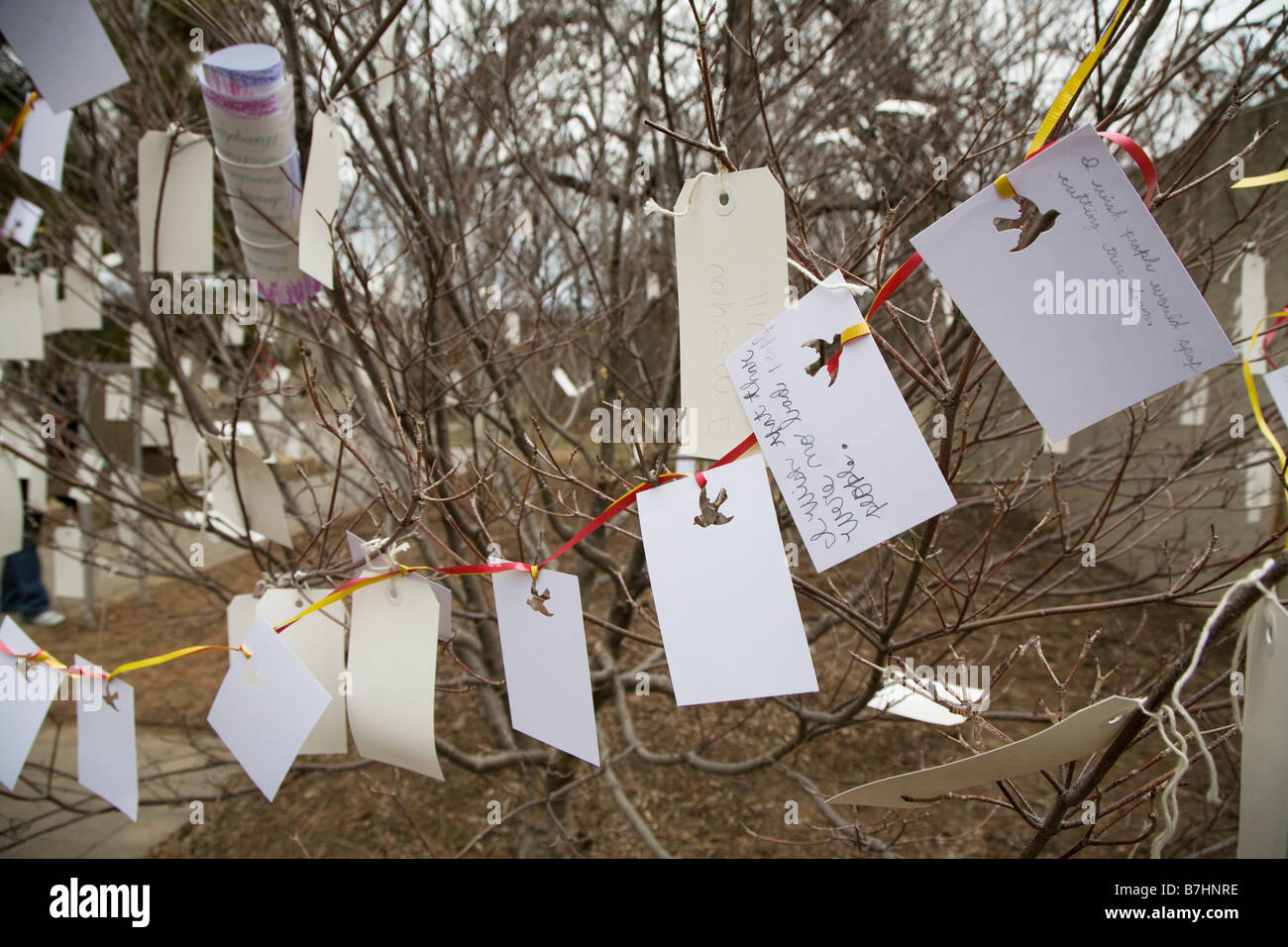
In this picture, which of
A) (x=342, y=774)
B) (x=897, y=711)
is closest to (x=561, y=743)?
(x=897, y=711)

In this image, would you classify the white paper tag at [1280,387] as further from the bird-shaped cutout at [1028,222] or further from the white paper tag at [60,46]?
the white paper tag at [60,46]

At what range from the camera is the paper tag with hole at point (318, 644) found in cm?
115

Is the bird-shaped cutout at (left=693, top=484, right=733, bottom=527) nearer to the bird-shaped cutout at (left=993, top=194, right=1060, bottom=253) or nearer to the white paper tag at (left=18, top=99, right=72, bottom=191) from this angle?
the bird-shaped cutout at (left=993, top=194, right=1060, bottom=253)

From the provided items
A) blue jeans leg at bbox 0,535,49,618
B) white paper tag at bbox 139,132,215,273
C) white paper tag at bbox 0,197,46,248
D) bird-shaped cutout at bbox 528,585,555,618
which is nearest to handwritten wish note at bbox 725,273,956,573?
bird-shaped cutout at bbox 528,585,555,618

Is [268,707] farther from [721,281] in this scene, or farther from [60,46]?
[60,46]

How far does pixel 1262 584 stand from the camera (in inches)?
25.6

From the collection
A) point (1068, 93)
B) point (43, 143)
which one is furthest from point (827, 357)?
point (43, 143)

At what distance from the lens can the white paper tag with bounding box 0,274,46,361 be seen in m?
2.15

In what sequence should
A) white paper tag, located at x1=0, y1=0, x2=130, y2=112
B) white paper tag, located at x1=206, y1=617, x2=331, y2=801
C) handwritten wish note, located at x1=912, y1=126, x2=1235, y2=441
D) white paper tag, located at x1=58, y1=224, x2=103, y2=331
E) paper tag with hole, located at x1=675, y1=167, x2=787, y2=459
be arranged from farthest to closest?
white paper tag, located at x1=58, y1=224, x2=103, y2=331
white paper tag, located at x1=0, y1=0, x2=130, y2=112
white paper tag, located at x1=206, y1=617, x2=331, y2=801
paper tag with hole, located at x1=675, y1=167, x2=787, y2=459
handwritten wish note, located at x1=912, y1=126, x2=1235, y2=441

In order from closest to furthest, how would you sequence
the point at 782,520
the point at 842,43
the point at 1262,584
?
the point at 1262,584
the point at 782,520
the point at 842,43

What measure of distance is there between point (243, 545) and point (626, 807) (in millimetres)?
1309

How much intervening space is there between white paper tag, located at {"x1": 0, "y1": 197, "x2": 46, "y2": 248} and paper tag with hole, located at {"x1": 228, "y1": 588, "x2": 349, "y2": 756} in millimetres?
1641

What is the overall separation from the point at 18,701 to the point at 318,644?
47 cm
